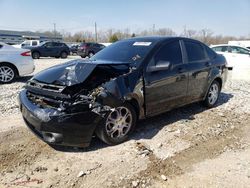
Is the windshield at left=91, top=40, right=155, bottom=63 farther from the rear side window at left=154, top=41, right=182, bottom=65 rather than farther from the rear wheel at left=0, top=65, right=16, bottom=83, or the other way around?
the rear wheel at left=0, top=65, right=16, bottom=83

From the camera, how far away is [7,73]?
29.2 feet

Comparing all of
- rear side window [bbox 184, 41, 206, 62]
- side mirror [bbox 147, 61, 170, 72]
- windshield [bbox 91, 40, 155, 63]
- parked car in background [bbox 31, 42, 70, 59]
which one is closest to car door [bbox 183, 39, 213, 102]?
rear side window [bbox 184, 41, 206, 62]

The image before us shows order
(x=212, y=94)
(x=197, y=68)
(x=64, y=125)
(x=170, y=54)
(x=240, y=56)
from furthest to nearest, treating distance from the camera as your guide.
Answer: (x=240, y=56) → (x=212, y=94) → (x=197, y=68) → (x=170, y=54) → (x=64, y=125)

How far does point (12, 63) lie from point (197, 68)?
6134mm

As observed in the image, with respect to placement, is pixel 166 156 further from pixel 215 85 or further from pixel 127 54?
pixel 215 85

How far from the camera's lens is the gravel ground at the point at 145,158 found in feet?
10.7

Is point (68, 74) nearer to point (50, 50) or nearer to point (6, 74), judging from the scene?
point (6, 74)

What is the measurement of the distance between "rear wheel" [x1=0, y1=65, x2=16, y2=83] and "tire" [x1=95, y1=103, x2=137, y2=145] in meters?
6.07

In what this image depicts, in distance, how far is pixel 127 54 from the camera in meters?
4.80

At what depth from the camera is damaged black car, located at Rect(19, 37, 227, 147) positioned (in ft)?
11.9

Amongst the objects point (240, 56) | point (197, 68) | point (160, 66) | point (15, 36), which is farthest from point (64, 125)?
point (15, 36)

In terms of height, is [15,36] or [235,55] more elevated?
[235,55]

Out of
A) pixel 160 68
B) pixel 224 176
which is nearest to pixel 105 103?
pixel 160 68

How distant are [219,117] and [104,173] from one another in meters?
3.25
